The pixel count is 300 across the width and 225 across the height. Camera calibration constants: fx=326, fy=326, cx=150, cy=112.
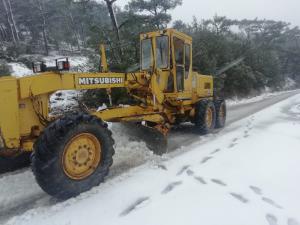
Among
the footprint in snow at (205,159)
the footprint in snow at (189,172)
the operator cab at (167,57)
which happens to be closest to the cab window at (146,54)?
the operator cab at (167,57)

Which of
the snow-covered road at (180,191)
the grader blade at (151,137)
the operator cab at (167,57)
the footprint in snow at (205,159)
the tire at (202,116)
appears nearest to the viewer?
the snow-covered road at (180,191)

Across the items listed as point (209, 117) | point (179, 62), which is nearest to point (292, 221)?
point (179, 62)

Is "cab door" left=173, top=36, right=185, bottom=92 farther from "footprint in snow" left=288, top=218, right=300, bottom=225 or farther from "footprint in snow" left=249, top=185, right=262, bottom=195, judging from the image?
"footprint in snow" left=288, top=218, right=300, bottom=225

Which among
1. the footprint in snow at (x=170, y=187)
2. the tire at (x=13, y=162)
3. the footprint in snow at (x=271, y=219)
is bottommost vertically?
the footprint in snow at (x=271, y=219)

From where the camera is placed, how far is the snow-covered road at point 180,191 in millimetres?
3994

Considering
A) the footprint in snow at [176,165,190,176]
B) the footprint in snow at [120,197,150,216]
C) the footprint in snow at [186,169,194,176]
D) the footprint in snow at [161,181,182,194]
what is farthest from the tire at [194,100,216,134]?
the footprint in snow at [120,197,150,216]

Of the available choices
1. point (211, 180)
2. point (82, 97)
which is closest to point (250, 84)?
point (82, 97)

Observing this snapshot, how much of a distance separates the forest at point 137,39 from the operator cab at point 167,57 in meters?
3.99

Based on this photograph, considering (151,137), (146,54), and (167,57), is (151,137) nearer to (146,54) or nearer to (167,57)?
(167,57)

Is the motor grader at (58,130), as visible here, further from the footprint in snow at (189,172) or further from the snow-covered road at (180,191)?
the footprint in snow at (189,172)

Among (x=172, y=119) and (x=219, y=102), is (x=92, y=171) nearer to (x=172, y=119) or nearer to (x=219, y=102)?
(x=172, y=119)

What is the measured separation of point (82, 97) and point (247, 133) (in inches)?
284

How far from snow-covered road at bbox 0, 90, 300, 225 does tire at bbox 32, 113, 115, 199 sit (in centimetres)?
18

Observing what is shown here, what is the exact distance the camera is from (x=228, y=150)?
6.92 meters
